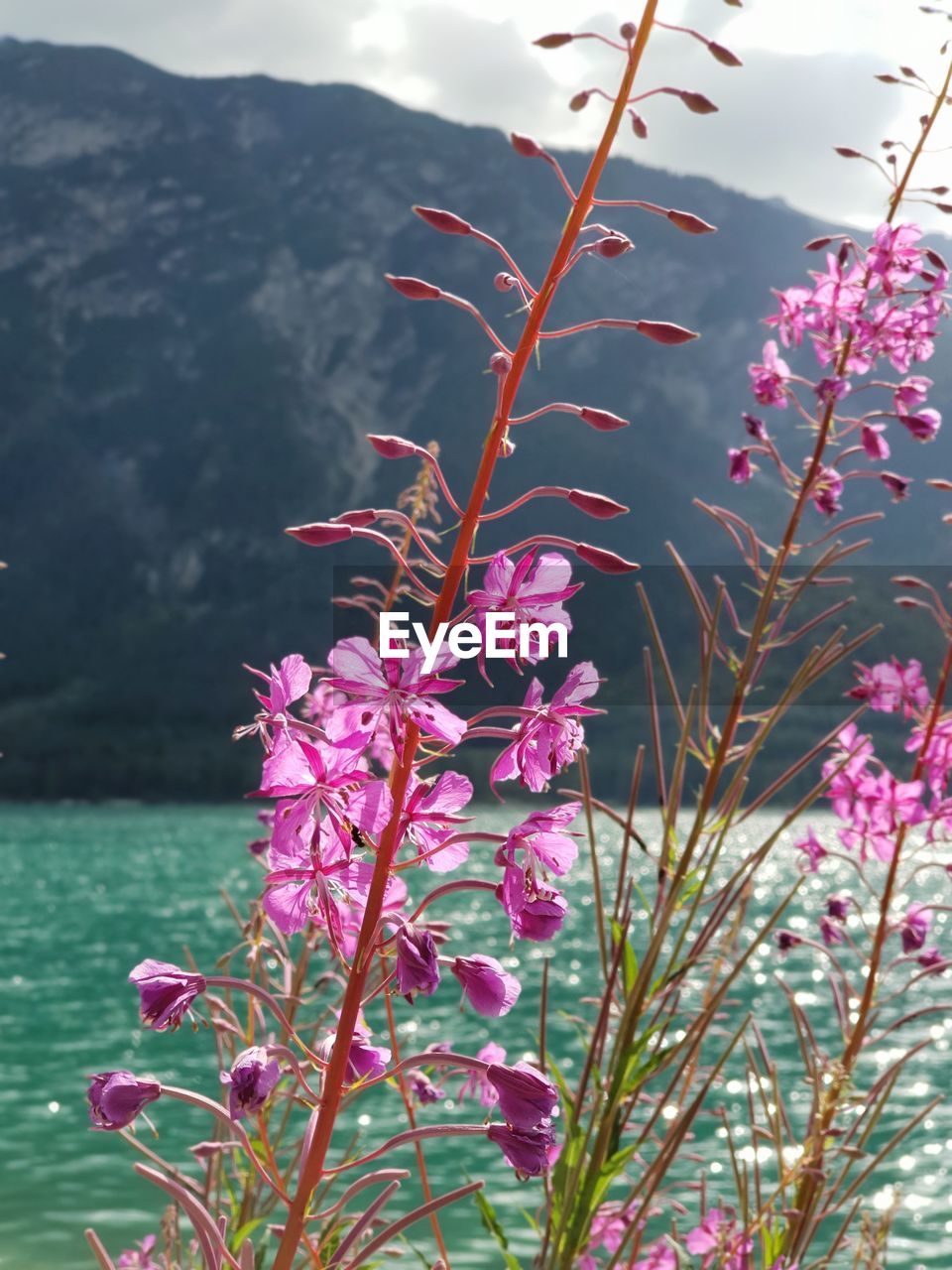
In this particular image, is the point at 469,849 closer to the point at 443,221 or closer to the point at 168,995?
the point at 168,995

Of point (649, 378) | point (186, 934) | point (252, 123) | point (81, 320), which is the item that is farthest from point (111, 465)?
point (186, 934)

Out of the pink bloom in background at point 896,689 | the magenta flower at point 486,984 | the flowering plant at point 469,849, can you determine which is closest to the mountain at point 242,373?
the pink bloom in background at point 896,689

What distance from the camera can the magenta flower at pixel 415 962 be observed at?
124 centimetres

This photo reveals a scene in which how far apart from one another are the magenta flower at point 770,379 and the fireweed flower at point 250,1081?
252 cm

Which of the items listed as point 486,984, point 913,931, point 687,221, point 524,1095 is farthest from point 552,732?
point 913,931

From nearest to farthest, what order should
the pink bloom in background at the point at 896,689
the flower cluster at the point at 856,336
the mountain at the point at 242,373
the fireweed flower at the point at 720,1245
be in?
the fireweed flower at the point at 720,1245
the flower cluster at the point at 856,336
the pink bloom in background at the point at 896,689
the mountain at the point at 242,373

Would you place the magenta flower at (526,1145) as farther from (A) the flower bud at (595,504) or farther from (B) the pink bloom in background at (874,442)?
(B) the pink bloom in background at (874,442)

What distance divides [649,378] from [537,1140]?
13614cm

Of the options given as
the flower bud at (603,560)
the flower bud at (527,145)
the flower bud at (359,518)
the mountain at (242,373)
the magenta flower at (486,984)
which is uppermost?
the mountain at (242,373)

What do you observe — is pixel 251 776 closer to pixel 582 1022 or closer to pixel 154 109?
pixel 154 109

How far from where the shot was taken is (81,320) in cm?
12775

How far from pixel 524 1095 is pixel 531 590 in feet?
1.73

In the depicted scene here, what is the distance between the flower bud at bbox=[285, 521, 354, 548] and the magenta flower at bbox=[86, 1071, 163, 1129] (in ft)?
1.92

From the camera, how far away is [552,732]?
1.37 m
